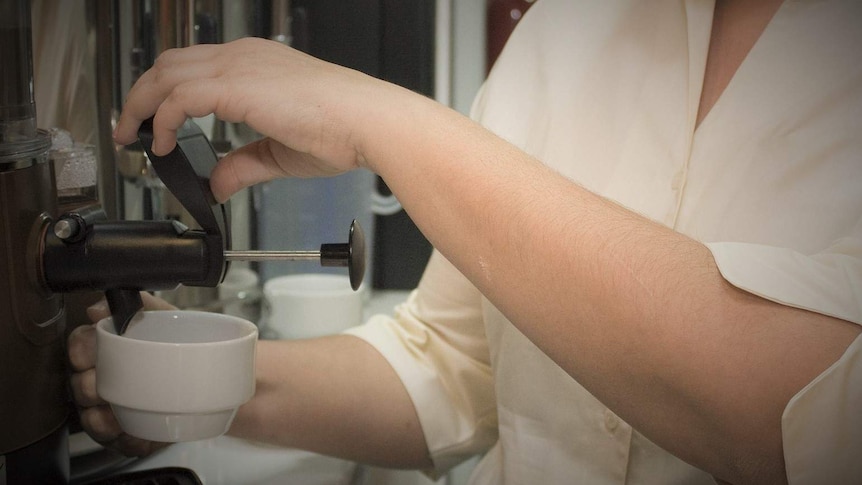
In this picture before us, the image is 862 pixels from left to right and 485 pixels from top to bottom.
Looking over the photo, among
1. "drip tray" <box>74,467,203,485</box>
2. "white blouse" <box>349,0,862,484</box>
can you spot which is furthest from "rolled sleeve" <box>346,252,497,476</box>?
"drip tray" <box>74,467,203,485</box>

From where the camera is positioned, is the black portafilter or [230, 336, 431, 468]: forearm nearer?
the black portafilter

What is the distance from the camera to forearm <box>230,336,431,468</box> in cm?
78

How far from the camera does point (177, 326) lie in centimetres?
58

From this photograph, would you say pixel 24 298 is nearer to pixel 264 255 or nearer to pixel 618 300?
pixel 264 255

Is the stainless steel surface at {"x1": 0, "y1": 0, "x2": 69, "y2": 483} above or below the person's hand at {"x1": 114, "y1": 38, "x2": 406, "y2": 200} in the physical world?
below

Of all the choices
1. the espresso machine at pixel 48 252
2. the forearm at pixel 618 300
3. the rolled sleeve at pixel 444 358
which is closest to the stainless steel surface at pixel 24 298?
the espresso machine at pixel 48 252

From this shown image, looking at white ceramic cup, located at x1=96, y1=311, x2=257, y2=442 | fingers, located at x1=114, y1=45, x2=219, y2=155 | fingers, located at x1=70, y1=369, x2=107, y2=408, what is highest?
fingers, located at x1=114, y1=45, x2=219, y2=155

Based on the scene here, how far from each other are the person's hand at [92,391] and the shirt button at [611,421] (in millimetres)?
392

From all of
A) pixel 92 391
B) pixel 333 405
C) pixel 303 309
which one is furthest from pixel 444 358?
pixel 92 391

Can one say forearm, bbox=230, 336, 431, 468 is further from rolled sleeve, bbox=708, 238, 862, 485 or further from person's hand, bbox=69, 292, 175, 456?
rolled sleeve, bbox=708, 238, 862, 485

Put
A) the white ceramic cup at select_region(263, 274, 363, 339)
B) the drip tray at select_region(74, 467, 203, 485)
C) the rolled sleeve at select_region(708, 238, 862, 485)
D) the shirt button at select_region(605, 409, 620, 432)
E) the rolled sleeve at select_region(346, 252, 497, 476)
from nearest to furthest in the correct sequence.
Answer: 1. the rolled sleeve at select_region(708, 238, 862, 485)
2. the drip tray at select_region(74, 467, 203, 485)
3. the shirt button at select_region(605, 409, 620, 432)
4. the rolled sleeve at select_region(346, 252, 497, 476)
5. the white ceramic cup at select_region(263, 274, 363, 339)

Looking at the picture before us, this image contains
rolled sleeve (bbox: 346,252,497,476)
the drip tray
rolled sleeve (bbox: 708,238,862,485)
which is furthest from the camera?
rolled sleeve (bbox: 346,252,497,476)

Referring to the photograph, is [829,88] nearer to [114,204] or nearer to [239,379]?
[239,379]

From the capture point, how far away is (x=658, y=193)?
0.72 m
